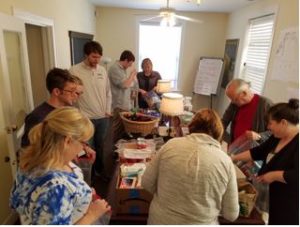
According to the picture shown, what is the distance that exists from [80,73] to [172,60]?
11.6ft

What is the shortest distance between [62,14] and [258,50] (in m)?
3.11

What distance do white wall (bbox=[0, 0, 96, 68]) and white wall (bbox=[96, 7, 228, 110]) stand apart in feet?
2.41

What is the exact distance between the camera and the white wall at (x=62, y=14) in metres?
2.15

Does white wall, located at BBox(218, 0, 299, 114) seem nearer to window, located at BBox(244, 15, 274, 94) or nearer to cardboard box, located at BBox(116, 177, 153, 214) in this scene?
window, located at BBox(244, 15, 274, 94)

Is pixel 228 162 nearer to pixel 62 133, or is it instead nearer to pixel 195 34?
pixel 62 133

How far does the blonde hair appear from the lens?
2.78ft

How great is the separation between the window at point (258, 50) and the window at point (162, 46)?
69.2 inches

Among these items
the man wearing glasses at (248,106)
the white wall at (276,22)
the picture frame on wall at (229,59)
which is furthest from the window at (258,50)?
the man wearing glasses at (248,106)

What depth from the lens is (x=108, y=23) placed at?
521 centimetres

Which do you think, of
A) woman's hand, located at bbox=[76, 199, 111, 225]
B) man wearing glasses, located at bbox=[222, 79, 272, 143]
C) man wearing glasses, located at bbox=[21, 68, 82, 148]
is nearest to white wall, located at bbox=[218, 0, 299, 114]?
man wearing glasses, located at bbox=[222, 79, 272, 143]

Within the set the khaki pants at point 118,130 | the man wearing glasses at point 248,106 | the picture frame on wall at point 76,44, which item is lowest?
the khaki pants at point 118,130

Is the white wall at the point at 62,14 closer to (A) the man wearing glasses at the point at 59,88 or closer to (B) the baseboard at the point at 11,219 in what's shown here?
(A) the man wearing glasses at the point at 59,88

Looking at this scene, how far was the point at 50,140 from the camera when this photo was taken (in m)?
0.86

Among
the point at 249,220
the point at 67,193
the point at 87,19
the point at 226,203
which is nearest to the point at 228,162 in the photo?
the point at 226,203
